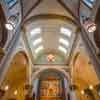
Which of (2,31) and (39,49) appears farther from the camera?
(39,49)

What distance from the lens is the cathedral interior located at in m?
10.6

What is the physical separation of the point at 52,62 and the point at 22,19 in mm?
7851

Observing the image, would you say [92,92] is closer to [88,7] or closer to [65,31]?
[65,31]

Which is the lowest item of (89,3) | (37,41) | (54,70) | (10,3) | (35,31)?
(54,70)

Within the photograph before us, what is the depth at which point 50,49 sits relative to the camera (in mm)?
18812

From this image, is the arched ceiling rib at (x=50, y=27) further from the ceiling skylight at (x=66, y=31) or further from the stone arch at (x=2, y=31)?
the stone arch at (x=2, y=31)

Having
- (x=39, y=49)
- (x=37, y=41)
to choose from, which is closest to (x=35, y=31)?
(x=37, y=41)

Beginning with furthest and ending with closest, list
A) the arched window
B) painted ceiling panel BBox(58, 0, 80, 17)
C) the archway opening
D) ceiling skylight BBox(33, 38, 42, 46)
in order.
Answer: the archway opening → ceiling skylight BBox(33, 38, 42, 46) → painted ceiling panel BBox(58, 0, 80, 17) → the arched window

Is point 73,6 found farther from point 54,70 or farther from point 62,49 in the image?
point 54,70

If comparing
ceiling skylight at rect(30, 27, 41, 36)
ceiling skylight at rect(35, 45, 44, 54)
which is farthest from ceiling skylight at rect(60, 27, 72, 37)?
ceiling skylight at rect(35, 45, 44, 54)

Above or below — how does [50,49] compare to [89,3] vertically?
below

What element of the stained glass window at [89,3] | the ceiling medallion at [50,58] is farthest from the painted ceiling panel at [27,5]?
the ceiling medallion at [50,58]

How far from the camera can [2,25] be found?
36.1 ft

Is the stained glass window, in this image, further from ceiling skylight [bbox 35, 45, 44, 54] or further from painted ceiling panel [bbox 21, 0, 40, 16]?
ceiling skylight [bbox 35, 45, 44, 54]
